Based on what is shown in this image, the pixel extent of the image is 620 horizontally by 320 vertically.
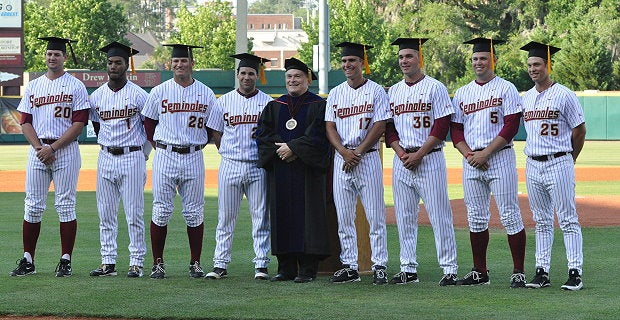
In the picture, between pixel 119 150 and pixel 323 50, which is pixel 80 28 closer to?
pixel 323 50

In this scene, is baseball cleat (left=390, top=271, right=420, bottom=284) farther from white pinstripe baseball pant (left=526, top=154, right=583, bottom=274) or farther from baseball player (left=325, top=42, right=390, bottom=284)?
white pinstripe baseball pant (left=526, top=154, right=583, bottom=274)

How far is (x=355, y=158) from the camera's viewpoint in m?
8.36

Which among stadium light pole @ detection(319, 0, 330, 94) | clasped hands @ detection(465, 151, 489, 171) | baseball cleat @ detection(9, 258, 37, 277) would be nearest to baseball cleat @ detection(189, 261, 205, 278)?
baseball cleat @ detection(9, 258, 37, 277)

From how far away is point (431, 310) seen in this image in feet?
23.1

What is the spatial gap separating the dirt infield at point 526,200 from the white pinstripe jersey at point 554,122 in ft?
16.6

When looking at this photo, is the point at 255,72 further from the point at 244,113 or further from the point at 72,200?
the point at 72,200

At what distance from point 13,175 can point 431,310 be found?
18006 mm

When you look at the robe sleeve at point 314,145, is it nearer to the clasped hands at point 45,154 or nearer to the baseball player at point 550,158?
the baseball player at point 550,158

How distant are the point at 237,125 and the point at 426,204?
1.69 metres

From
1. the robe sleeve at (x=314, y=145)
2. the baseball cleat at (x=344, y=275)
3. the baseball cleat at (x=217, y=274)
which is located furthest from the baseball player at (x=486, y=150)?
the baseball cleat at (x=217, y=274)

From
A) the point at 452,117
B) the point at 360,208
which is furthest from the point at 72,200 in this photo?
the point at 452,117

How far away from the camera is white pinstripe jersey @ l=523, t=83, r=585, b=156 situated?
801 cm

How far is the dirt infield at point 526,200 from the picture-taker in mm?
13617

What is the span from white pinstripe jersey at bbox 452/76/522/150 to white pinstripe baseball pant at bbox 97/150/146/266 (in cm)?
271
